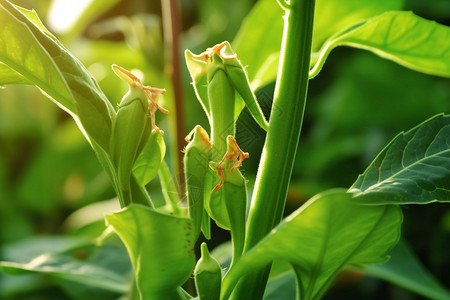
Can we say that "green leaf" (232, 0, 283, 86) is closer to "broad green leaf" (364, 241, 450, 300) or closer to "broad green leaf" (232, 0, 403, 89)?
"broad green leaf" (232, 0, 403, 89)

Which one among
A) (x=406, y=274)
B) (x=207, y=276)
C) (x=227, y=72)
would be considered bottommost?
(x=406, y=274)

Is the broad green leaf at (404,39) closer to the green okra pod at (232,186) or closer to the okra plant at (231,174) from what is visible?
the okra plant at (231,174)

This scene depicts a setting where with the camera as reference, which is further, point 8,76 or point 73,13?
point 73,13

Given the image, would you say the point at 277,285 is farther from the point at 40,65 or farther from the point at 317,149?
the point at 317,149

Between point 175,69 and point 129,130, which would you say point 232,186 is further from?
point 175,69

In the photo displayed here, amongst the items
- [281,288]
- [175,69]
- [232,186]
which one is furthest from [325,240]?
[175,69]
